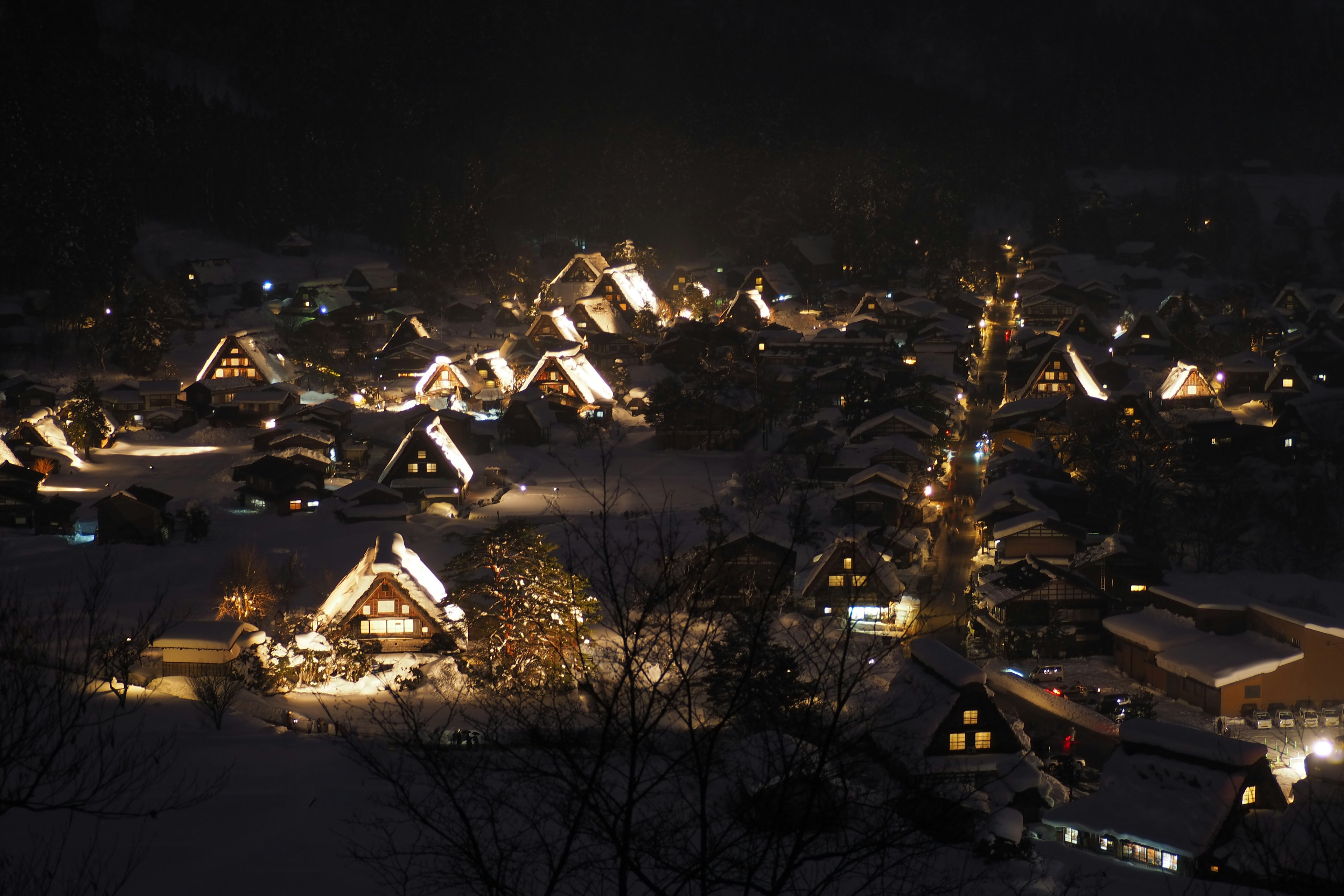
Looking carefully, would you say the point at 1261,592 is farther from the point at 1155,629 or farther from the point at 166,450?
the point at 166,450

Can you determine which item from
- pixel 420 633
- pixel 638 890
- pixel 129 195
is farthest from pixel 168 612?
pixel 129 195

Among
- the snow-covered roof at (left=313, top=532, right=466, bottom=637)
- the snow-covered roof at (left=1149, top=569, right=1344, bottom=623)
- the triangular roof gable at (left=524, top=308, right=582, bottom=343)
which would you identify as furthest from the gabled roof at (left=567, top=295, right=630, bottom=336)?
the snow-covered roof at (left=313, top=532, right=466, bottom=637)

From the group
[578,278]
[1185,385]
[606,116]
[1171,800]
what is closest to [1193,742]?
[1171,800]

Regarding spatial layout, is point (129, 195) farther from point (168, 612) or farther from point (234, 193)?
point (168, 612)

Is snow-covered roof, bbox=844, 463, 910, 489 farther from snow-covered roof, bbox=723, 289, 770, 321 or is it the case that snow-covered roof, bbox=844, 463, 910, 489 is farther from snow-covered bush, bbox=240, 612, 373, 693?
snow-covered roof, bbox=723, 289, 770, 321

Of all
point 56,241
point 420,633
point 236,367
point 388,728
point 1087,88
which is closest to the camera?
point 388,728
